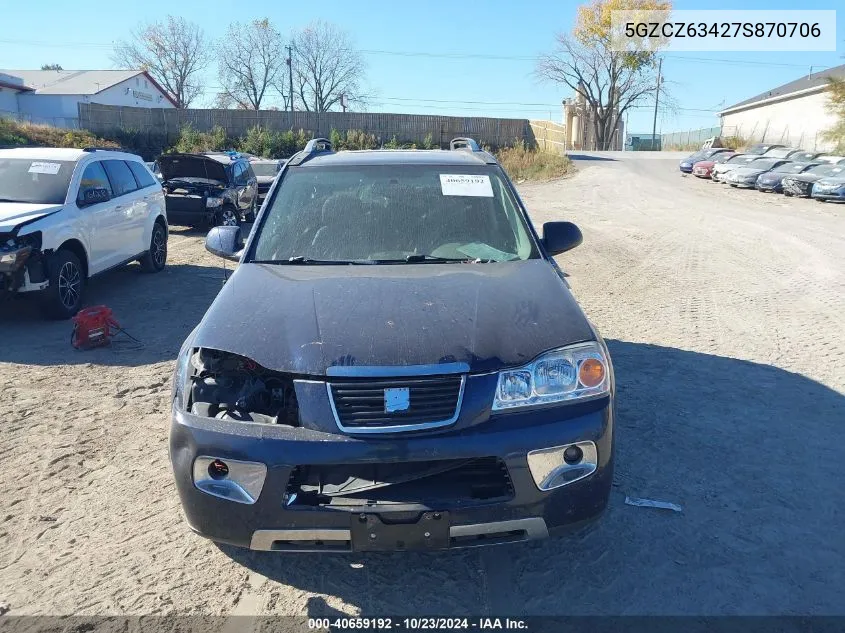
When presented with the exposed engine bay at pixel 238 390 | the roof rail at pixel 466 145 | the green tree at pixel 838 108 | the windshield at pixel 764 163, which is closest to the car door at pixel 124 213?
the roof rail at pixel 466 145

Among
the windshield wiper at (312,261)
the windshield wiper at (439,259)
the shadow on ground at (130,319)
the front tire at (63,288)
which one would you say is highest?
the windshield wiper at (439,259)

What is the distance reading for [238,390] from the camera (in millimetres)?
2900

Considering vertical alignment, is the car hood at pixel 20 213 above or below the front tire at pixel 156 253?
above

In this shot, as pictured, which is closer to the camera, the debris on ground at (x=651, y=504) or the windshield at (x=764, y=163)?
the debris on ground at (x=651, y=504)

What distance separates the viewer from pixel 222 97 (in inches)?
2953

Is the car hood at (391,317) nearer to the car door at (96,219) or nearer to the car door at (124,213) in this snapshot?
the car door at (96,219)

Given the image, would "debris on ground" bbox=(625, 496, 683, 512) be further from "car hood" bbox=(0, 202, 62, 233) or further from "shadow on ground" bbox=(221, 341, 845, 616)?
"car hood" bbox=(0, 202, 62, 233)

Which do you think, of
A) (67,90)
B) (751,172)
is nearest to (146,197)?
(751,172)

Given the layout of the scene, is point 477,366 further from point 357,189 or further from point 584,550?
point 357,189

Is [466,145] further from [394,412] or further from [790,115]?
[790,115]

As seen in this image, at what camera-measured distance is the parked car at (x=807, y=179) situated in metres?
23.0

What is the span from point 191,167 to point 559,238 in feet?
40.1

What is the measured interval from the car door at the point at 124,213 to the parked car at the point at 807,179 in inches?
870

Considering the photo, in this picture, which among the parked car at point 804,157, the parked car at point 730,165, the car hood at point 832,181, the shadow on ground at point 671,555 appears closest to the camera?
the shadow on ground at point 671,555
